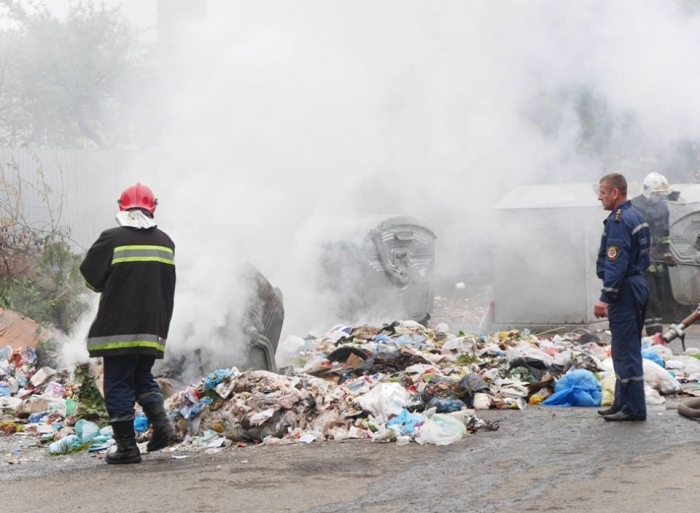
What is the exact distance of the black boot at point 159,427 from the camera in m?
Answer: 6.06

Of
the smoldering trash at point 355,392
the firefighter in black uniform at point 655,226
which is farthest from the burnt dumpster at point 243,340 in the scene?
the firefighter in black uniform at point 655,226

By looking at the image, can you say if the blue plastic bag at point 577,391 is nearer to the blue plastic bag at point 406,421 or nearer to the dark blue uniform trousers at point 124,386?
the blue plastic bag at point 406,421

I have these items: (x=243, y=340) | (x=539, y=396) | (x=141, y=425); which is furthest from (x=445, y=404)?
(x=141, y=425)

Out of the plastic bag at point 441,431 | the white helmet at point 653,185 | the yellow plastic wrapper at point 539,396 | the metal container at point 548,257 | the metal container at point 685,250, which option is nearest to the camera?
the plastic bag at point 441,431

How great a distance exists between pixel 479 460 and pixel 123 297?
2282 millimetres

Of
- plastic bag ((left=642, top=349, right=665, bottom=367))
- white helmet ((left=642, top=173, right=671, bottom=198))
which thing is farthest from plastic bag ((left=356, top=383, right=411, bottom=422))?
white helmet ((left=642, top=173, right=671, bottom=198))

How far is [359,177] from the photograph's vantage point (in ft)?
49.4

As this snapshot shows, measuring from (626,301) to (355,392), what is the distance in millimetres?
2034

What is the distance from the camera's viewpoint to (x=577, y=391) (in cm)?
732

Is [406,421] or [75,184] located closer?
[406,421]

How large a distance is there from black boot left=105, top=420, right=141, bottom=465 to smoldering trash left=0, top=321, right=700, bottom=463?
23.1 inches

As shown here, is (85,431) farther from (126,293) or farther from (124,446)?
(126,293)

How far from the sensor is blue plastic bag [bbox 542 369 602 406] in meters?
7.28

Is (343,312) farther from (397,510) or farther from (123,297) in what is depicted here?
(397,510)
